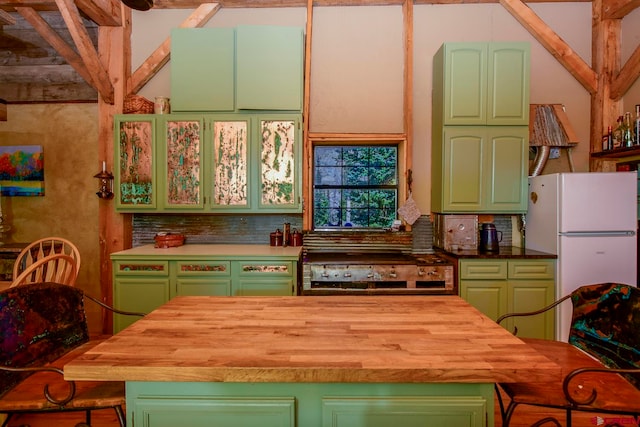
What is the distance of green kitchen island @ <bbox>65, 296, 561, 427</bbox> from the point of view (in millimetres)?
1164

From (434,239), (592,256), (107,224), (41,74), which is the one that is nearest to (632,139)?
(592,256)

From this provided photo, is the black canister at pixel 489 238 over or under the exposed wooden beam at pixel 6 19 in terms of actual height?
under

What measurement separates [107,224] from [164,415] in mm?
3113

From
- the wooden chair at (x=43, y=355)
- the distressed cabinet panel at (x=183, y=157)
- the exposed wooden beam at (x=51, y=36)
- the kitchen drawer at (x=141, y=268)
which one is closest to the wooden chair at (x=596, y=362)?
the wooden chair at (x=43, y=355)

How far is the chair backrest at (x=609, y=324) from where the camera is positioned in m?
1.69

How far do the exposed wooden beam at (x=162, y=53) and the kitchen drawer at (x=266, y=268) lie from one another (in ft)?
7.46

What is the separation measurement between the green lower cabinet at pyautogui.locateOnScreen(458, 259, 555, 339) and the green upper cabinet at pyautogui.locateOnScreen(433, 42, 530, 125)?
1.29 metres

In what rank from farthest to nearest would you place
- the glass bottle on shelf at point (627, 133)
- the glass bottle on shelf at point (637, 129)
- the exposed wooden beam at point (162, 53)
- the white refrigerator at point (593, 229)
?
the exposed wooden beam at point (162, 53) < the glass bottle on shelf at point (627, 133) < the glass bottle on shelf at point (637, 129) < the white refrigerator at point (593, 229)

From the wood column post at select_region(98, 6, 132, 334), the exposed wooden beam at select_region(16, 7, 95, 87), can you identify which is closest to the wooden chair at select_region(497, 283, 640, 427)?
the wood column post at select_region(98, 6, 132, 334)

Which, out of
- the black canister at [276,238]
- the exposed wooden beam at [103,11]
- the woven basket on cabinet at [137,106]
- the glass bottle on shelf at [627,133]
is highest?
the exposed wooden beam at [103,11]

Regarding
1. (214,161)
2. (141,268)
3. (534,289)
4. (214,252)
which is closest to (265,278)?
(214,252)

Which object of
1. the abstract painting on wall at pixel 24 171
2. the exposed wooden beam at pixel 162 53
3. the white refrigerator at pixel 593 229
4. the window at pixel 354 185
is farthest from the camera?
the abstract painting on wall at pixel 24 171

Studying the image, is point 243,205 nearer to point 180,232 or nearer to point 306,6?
point 180,232

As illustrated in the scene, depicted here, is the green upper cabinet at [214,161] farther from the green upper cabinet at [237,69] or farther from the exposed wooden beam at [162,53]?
the exposed wooden beam at [162,53]
